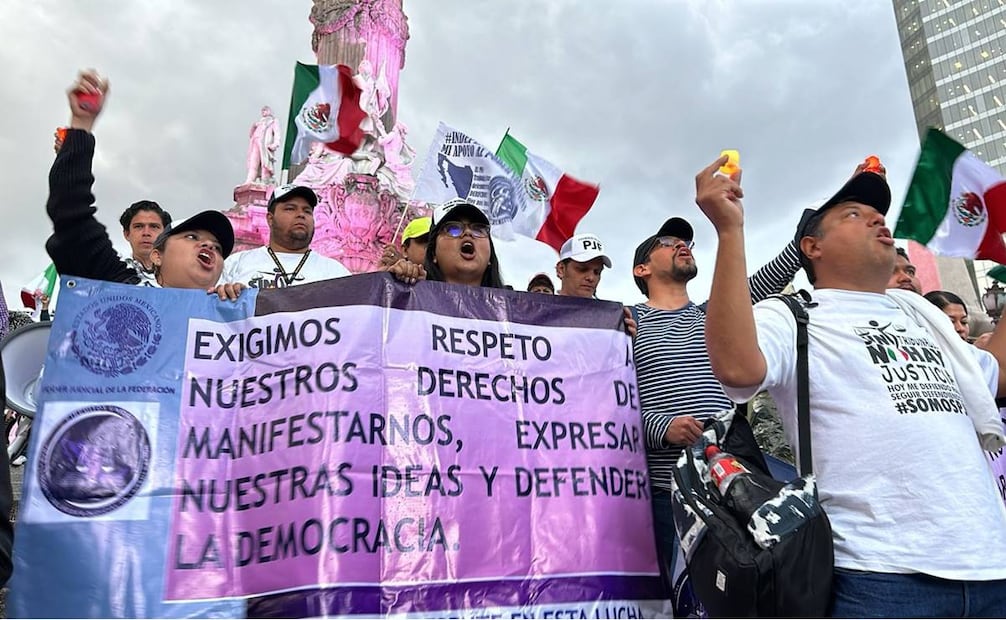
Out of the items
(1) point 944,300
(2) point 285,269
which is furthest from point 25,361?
(1) point 944,300

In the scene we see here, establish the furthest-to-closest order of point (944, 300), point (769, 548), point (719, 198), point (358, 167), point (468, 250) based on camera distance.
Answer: point (358, 167), point (944, 300), point (468, 250), point (719, 198), point (769, 548)

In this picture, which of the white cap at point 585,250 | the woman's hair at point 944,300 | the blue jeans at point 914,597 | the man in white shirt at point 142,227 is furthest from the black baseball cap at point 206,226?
the woman's hair at point 944,300

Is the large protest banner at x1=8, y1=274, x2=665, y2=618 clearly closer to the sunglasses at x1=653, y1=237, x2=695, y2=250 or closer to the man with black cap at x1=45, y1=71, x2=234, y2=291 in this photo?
the man with black cap at x1=45, y1=71, x2=234, y2=291

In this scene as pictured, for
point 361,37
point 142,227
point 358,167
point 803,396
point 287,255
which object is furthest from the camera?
point 361,37

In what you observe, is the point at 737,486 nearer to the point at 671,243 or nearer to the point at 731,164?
the point at 731,164

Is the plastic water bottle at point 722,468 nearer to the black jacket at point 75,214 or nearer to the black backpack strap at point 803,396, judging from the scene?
the black backpack strap at point 803,396

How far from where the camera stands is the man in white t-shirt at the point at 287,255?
3.62 metres

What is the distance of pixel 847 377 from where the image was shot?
1941 mm

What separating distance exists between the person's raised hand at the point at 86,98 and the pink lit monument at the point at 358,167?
16.0 metres

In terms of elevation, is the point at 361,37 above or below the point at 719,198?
above

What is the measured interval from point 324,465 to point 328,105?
16.6 ft

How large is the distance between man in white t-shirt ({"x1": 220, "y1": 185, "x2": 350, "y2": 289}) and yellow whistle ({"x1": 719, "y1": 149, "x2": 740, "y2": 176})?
235 centimetres

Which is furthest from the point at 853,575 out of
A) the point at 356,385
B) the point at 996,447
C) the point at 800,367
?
the point at 356,385

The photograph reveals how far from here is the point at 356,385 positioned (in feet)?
8.51
